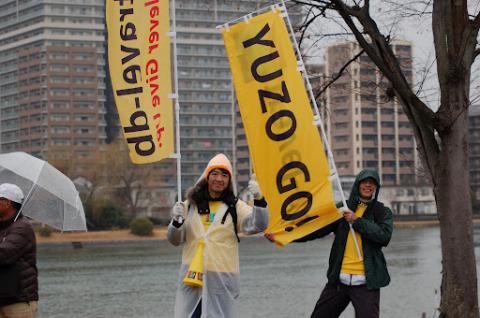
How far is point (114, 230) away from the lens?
71.2 metres

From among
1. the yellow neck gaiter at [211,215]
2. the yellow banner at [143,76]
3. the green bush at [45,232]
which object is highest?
the yellow banner at [143,76]

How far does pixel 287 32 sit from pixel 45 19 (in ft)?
377

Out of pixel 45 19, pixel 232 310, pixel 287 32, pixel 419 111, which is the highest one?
pixel 45 19

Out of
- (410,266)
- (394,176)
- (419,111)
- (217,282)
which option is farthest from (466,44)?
(394,176)

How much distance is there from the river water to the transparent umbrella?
9440 mm

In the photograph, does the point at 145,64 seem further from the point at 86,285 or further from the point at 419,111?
the point at 86,285

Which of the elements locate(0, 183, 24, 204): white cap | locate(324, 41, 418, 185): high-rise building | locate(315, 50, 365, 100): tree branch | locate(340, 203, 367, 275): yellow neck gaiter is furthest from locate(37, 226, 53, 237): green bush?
locate(340, 203, 367, 275): yellow neck gaiter

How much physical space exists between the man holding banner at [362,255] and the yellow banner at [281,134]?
170 mm

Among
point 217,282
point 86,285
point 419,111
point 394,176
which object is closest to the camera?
point 217,282

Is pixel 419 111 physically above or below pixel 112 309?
above

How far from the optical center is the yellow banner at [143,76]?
6.30 m

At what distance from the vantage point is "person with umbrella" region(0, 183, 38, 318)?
18.6 ft

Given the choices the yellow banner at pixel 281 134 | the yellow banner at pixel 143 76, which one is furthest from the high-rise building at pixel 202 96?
the yellow banner at pixel 281 134

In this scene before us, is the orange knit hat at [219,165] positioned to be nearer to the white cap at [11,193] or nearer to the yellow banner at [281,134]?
the yellow banner at [281,134]
